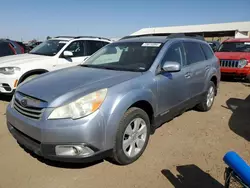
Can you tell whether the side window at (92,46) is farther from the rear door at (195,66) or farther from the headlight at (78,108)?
the headlight at (78,108)

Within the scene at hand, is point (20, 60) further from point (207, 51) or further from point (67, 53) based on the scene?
point (207, 51)

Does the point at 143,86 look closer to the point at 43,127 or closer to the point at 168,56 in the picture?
the point at 168,56

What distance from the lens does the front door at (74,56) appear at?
23.0ft

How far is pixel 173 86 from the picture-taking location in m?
4.06

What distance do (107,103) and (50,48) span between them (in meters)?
5.24

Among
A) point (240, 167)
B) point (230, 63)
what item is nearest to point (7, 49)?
point (230, 63)

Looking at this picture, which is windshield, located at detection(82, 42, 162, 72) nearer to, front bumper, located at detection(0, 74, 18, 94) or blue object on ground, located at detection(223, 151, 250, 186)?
blue object on ground, located at detection(223, 151, 250, 186)

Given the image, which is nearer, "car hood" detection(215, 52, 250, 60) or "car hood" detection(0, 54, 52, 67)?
"car hood" detection(0, 54, 52, 67)

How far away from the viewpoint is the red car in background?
927cm

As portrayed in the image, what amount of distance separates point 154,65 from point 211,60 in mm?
2519

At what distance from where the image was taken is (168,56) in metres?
4.08

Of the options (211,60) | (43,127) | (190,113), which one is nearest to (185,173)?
(43,127)

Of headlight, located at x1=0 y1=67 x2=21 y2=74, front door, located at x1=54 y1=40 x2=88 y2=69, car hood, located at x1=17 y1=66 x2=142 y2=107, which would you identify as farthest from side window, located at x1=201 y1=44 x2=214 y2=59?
headlight, located at x1=0 y1=67 x2=21 y2=74

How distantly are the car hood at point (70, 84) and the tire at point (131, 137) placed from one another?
482 millimetres
